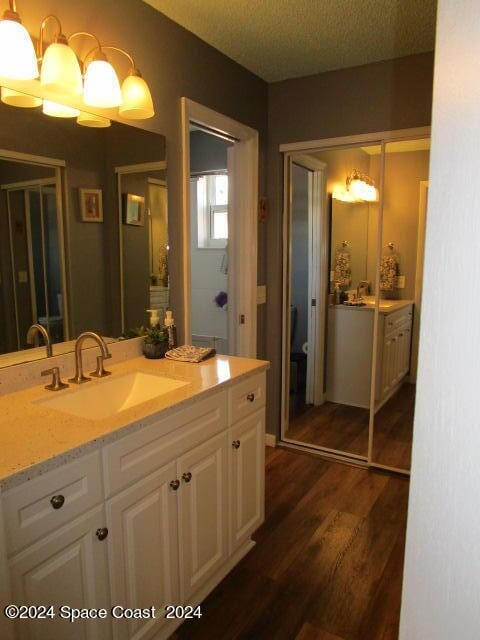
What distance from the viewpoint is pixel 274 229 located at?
3.04 m

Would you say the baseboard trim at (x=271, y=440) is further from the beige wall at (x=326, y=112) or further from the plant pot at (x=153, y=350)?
the plant pot at (x=153, y=350)

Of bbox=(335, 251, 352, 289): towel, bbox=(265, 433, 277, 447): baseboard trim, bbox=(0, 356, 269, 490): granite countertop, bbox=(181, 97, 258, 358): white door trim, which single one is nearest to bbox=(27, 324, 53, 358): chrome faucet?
bbox=(0, 356, 269, 490): granite countertop

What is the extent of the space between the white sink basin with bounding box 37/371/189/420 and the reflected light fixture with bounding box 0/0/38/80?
3.41 feet

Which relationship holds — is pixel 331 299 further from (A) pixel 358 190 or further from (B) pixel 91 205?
(B) pixel 91 205

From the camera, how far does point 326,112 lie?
276cm

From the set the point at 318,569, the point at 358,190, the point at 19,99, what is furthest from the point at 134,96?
the point at 318,569

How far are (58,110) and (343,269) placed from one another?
81.5 inches

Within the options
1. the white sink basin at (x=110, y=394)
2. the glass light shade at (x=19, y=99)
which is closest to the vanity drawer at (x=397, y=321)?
the white sink basin at (x=110, y=394)

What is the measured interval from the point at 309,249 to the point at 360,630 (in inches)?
90.2

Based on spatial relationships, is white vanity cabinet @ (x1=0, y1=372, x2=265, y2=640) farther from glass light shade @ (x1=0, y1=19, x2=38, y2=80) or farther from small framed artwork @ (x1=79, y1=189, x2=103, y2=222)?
glass light shade @ (x1=0, y1=19, x2=38, y2=80)

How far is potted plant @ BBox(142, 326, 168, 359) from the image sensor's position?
204 cm

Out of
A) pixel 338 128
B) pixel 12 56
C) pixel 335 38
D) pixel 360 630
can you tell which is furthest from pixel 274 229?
pixel 360 630

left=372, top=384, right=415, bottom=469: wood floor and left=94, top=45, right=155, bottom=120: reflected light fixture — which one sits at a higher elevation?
left=94, top=45, right=155, bottom=120: reflected light fixture

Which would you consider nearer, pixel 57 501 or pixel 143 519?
pixel 57 501
